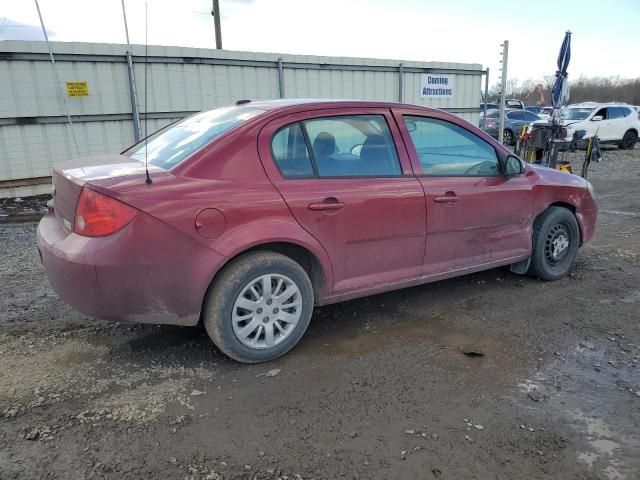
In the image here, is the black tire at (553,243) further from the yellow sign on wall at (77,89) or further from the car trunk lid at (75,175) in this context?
the yellow sign on wall at (77,89)

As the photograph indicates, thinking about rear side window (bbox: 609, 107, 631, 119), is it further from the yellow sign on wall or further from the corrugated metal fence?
the yellow sign on wall

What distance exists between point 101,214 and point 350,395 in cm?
171

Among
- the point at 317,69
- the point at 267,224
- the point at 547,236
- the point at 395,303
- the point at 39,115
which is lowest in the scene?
the point at 395,303

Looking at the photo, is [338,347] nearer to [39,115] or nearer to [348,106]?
[348,106]

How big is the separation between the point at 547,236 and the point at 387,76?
30.7 ft

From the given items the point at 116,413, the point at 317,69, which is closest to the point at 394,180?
the point at 116,413

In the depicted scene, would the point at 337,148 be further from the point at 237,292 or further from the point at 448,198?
the point at 237,292

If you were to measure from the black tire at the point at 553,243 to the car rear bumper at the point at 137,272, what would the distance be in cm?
302

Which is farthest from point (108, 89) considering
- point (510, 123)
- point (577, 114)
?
point (577, 114)

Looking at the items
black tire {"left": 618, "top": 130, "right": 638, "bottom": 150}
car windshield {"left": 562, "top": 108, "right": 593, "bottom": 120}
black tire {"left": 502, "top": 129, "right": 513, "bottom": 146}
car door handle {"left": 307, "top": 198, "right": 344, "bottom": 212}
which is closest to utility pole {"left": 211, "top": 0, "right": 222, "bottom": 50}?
black tire {"left": 502, "top": 129, "right": 513, "bottom": 146}

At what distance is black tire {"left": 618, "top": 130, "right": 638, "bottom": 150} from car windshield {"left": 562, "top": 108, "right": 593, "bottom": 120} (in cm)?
168

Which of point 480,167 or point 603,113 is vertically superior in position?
point 480,167

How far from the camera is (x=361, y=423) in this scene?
264 centimetres

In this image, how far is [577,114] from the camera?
750 inches
